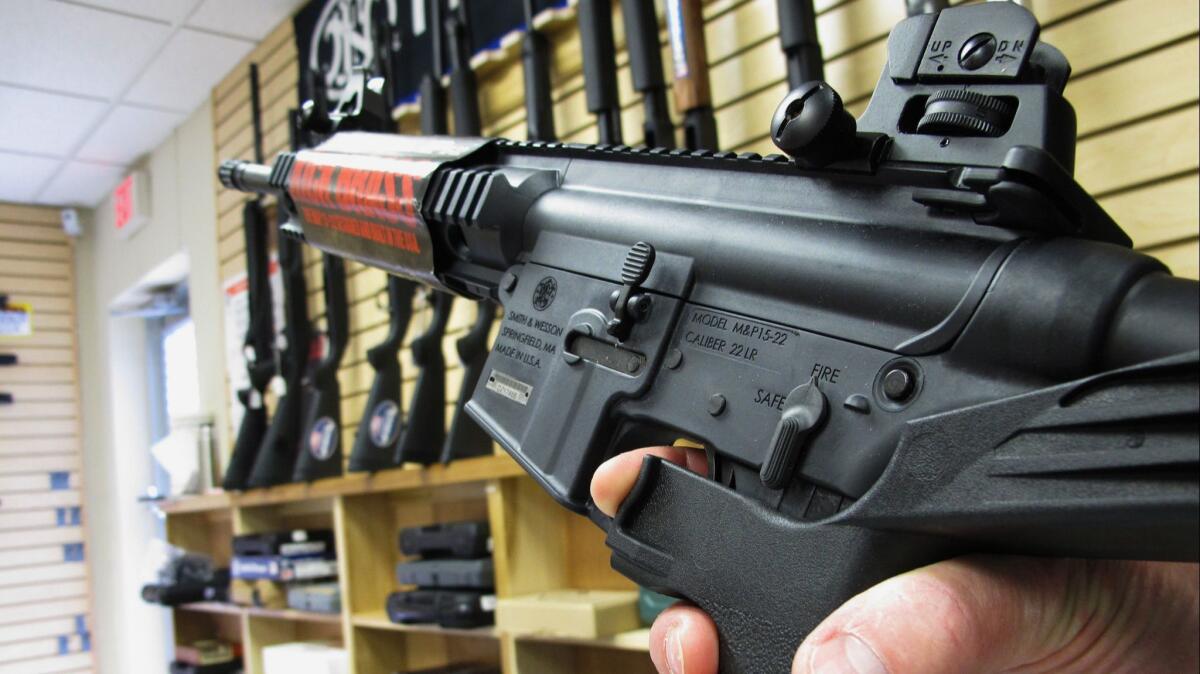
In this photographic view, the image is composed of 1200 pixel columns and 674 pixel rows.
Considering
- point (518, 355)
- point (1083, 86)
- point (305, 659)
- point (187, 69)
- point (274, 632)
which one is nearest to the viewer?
point (518, 355)

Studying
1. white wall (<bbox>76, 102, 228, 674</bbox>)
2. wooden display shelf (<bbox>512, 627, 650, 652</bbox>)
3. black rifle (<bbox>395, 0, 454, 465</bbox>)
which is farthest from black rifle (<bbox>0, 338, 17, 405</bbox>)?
wooden display shelf (<bbox>512, 627, 650, 652</bbox>)

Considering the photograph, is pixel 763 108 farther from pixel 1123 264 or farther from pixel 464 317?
pixel 1123 264

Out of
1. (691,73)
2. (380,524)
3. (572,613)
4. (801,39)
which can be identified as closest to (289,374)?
(380,524)

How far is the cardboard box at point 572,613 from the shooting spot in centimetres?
153

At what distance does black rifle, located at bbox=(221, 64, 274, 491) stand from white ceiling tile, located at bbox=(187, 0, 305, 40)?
143mm

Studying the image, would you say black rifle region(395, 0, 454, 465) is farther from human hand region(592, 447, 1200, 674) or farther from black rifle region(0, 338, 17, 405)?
human hand region(592, 447, 1200, 674)

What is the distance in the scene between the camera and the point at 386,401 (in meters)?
2.21

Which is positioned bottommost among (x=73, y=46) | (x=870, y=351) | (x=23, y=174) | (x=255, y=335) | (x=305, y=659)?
(x=305, y=659)

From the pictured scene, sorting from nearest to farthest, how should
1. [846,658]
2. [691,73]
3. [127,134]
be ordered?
[846,658] → [691,73] → [127,134]

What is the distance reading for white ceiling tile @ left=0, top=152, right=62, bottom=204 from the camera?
103 inches

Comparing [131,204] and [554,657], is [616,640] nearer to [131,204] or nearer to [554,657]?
[554,657]

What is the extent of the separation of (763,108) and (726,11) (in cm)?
22

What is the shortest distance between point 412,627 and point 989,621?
1.86m

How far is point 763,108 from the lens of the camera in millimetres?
1712
